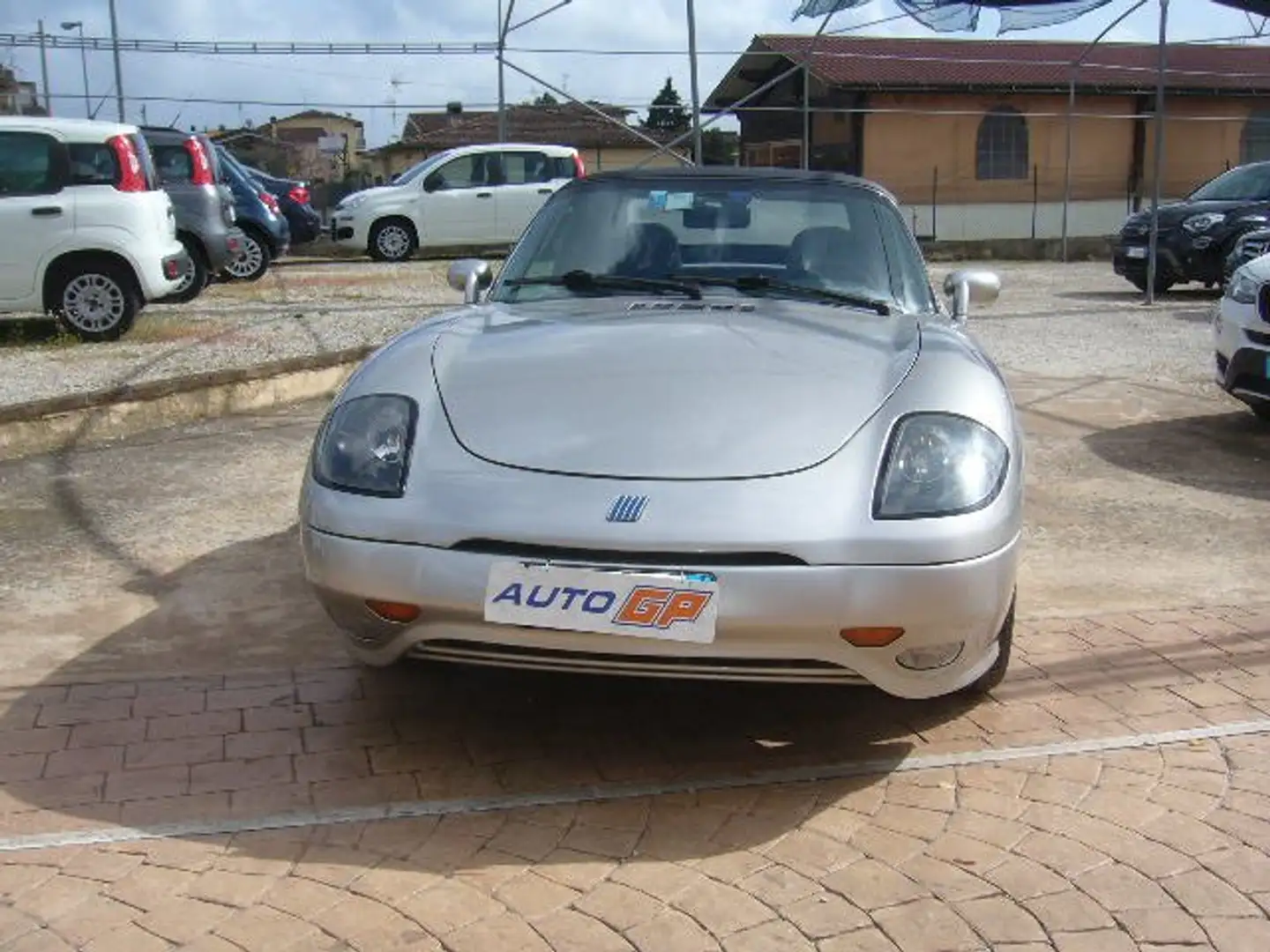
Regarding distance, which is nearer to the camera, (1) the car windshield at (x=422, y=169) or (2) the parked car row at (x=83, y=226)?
(2) the parked car row at (x=83, y=226)

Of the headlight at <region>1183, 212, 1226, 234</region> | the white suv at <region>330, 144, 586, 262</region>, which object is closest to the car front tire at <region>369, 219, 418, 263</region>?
the white suv at <region>330, 144, 586, 262</region>

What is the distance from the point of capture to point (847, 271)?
13.5 feet

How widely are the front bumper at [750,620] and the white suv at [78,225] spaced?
7.44 m

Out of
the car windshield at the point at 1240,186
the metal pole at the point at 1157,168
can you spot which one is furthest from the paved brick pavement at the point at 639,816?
the car windshield at the point at 1240,186

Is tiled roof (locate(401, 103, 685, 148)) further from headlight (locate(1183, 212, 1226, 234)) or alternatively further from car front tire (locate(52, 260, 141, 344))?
car front tire (locate(52, 260, 141, 344))

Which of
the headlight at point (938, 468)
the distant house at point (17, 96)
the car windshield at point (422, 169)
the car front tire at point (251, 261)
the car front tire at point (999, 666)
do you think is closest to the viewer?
the headlight at point (938, 468)

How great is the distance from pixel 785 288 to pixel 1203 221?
38.5ft

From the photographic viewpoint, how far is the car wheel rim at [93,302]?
9570 mm

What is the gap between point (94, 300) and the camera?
9.62 m

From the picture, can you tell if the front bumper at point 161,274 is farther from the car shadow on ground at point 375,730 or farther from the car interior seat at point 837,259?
the car interior seat at point 837,259

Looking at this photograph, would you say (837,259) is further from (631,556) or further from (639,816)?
(639,816)

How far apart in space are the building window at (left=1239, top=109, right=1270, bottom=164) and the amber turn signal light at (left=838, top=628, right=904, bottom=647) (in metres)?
29.6

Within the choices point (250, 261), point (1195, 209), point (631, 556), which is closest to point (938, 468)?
point (631, 556)

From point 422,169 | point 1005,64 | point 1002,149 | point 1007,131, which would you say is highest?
point 1005,64
